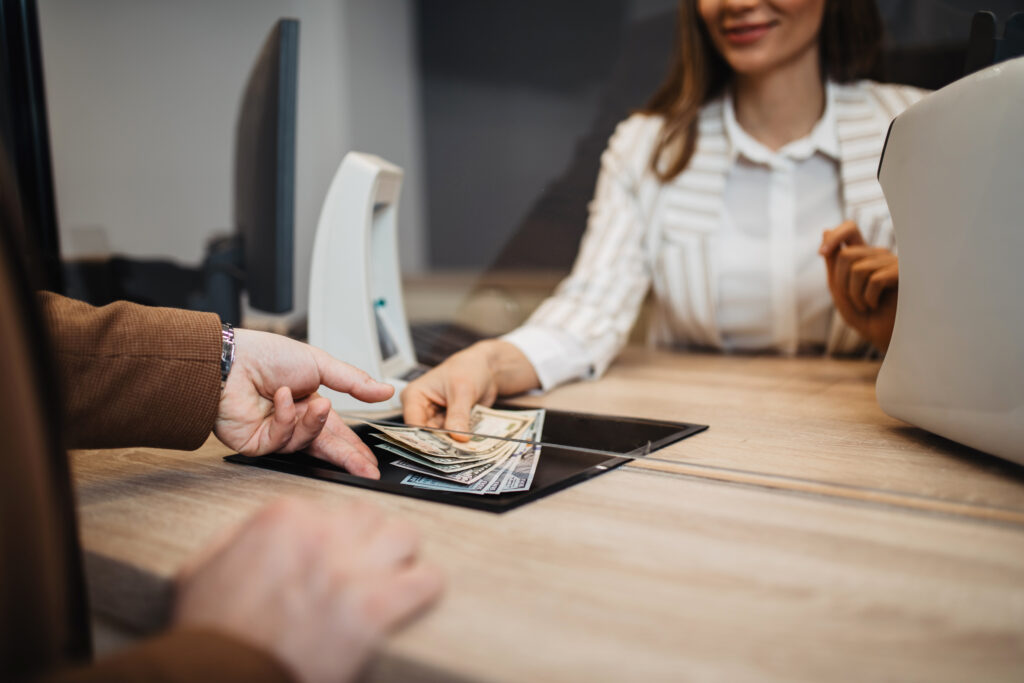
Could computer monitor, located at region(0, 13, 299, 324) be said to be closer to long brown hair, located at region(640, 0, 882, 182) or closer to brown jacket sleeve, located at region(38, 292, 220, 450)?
brown jacket sleeve, located at region(38, 292, 220, 450)

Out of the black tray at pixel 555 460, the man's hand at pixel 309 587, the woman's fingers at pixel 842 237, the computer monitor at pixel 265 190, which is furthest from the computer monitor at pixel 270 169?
the woman's fingers at pixel 842 237

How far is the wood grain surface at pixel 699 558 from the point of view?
0.37 metres

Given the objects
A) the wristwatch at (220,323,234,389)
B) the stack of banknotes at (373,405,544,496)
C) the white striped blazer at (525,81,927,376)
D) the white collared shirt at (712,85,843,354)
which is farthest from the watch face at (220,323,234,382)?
the white collared shirt at (712,85,843,354)

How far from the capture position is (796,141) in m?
1.19

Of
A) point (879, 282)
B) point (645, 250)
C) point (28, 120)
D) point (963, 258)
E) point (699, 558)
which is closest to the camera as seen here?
point (699, 558)

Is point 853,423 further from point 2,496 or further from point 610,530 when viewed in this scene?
point 2,496

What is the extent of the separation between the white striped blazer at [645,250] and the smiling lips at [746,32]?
0.13 m

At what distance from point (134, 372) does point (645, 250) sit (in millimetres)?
980

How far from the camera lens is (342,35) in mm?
1033

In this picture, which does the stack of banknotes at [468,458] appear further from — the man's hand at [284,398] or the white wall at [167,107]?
the white wall at [167,107]

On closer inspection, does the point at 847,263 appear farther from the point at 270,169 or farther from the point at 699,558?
the point at 270,169

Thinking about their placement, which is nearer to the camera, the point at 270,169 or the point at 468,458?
the point at 468,458

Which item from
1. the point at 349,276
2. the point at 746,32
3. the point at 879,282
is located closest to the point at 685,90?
the point at 746,32

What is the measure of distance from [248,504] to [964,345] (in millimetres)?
617
